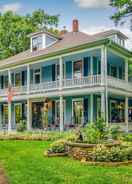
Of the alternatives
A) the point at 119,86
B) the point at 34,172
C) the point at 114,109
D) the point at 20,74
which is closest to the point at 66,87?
the point at 119,86

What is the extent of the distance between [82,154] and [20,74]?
21.2m

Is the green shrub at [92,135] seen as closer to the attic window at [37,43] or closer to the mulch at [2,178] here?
Answer: the mulch at [2,178]

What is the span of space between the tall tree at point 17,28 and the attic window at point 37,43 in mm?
16875

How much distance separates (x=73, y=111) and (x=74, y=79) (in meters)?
3.78

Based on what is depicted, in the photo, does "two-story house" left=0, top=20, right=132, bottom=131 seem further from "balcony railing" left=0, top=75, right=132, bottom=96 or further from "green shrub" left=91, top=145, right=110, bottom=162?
"green shrub" left=91, top=145, right=110, bottom=162

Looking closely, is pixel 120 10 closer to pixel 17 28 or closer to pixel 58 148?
pixel 58 148

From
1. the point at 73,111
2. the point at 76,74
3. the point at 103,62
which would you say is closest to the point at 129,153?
the point at 103,62

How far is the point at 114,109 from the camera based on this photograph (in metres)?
27.7

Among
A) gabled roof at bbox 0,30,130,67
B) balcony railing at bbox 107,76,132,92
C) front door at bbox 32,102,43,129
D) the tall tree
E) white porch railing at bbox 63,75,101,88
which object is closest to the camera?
white porch railing at bbox 63,75,101,88

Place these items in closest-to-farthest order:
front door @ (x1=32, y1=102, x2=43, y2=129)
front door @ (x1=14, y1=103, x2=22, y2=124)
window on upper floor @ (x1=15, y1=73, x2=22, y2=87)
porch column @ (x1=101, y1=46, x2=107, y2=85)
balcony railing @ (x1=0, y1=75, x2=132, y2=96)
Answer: porch column @ (x1=101, y1=46, x2=107, y2=85)
balcony railing @ (x1=0, y1=75, x2=132, y2=96)
front door @ (x1=32, y1=102, x2=43, y2=129)
window on upper floor @ (x1=15, y1=73, x2=22, y2=87)
front door @ (x1=14, y1=103, x2=22, y2=124)

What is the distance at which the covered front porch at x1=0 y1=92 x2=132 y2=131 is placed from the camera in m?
24.9

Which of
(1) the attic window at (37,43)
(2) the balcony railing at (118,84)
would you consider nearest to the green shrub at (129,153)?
(2) the balcony railing at (118,84)

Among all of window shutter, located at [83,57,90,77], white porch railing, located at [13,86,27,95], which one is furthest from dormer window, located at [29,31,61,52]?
window shutter, located at [83,57,90,77]

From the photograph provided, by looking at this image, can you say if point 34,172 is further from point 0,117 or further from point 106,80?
point 0,117
